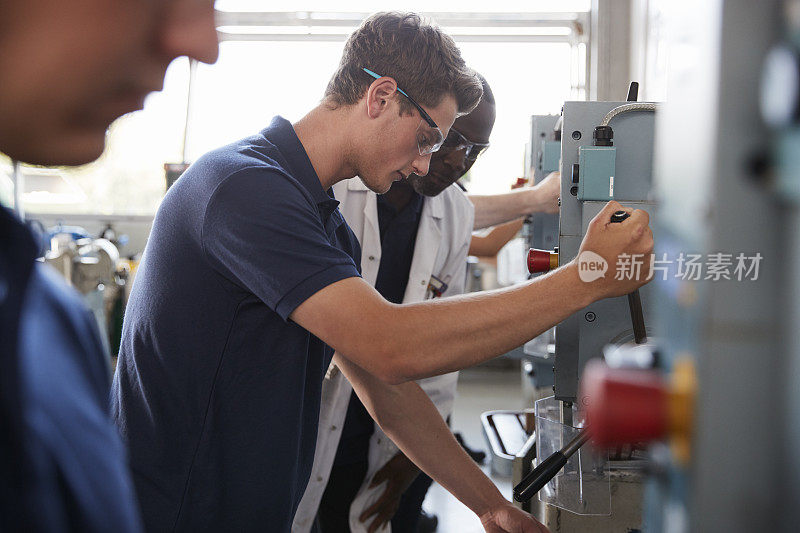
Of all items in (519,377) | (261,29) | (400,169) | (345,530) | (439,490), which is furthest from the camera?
(519,377)

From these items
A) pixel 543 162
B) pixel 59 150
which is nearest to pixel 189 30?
pixel 59 150

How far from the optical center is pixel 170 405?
101 centimetres

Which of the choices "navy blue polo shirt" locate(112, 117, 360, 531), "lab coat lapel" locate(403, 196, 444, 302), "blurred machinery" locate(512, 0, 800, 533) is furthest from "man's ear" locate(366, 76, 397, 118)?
"blurred machinery" locate(512, 0, 800, 533)

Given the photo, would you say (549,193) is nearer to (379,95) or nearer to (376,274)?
(376,274)

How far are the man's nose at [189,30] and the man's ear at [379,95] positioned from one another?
678mm

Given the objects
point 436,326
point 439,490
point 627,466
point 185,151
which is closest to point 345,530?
point 627,466

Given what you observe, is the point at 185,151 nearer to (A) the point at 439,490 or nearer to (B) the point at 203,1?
(A) the point at 439,490

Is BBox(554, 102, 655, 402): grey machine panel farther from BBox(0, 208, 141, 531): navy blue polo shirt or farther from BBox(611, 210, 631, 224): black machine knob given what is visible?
BBox(0, 208, 141, 531): navy blue polo shirt

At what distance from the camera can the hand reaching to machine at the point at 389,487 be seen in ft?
6.01

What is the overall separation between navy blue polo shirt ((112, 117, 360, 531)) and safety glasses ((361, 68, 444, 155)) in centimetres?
30

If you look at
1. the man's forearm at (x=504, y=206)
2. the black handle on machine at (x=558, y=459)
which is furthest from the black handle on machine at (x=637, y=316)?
the man's forearm at (x=504, y=206)

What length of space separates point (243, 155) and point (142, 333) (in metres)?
0.31

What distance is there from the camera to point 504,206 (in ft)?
7.38

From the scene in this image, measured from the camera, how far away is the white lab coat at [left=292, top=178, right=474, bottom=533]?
1695 mm
